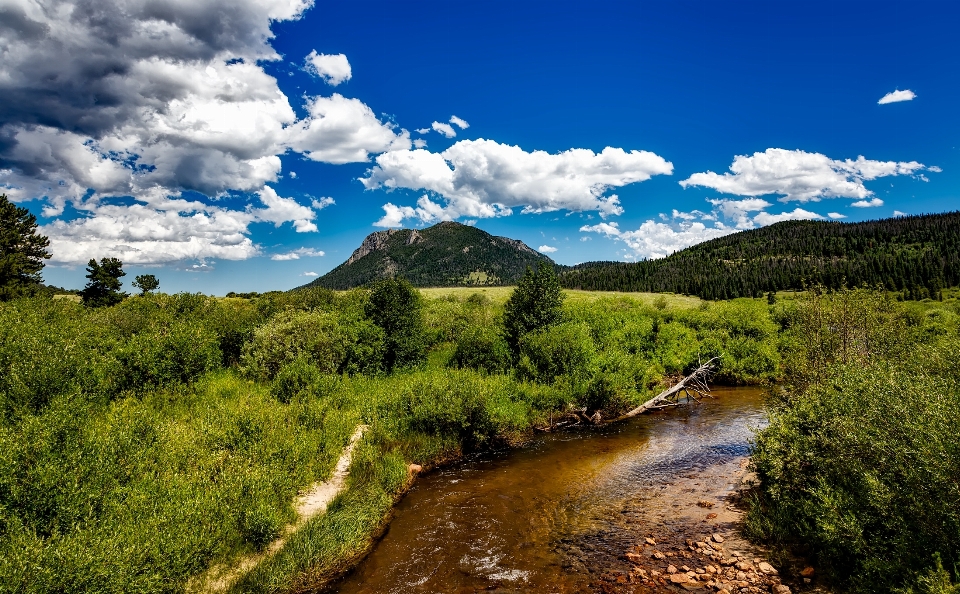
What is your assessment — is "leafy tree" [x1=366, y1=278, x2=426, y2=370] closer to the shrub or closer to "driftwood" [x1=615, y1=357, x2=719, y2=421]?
the shrub

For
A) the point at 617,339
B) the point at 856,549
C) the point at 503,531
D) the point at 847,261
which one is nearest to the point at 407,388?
the point at 503,531

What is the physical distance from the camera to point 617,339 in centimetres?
4938

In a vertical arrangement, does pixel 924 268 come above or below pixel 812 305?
above

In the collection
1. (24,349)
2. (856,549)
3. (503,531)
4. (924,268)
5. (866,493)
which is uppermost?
(924,268)

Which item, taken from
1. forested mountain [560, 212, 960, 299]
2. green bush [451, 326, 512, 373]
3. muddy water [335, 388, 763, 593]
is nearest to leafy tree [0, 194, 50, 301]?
green bush [451, 326, 512, 373]

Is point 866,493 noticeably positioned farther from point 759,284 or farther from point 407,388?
point 759,284

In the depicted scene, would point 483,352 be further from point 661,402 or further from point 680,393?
point 680,393

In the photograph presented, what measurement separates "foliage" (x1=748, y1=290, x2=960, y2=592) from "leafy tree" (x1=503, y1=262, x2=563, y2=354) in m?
25.2

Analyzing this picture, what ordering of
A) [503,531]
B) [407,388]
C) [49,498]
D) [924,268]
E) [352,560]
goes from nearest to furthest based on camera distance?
[49,498], [352,560], [503,531], [407,388], [924,268]

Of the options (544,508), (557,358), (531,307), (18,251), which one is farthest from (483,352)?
(18,251)

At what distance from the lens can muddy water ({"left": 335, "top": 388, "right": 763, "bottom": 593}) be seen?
14.3 metres

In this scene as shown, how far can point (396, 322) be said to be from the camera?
142ft

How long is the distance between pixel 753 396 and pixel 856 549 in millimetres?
34636

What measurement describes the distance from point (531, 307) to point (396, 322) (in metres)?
13.8
